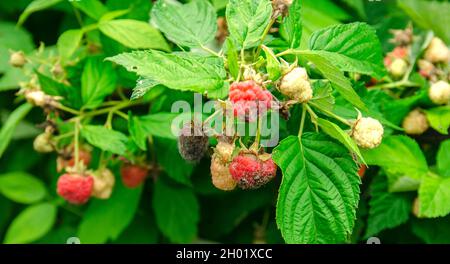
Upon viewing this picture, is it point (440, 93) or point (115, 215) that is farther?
point (115, 215)

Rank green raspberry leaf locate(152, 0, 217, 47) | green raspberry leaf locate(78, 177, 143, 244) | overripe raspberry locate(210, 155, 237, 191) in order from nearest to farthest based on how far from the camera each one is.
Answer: overripe raspberry locate(210, 155, 237, 191) → green raspberry leaf locate(152, 0, 217, 47) → green raspberry leaf locate(78, 177, 143, 244)

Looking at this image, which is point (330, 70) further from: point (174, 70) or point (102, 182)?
point (102, 182)

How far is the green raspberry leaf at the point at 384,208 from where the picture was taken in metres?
1.37

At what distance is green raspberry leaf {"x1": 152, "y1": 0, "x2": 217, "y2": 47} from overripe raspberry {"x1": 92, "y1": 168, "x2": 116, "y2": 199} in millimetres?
359

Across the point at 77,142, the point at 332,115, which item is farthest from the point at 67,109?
the point at 332,115

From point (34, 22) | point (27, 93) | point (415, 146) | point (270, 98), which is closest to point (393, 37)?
point (415, 146)

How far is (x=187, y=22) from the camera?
1.19m

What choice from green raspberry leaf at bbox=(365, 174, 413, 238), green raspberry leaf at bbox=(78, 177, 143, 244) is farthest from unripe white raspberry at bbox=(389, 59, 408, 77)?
green raspberry leaf at bbox=(78, 177, 143, 244)

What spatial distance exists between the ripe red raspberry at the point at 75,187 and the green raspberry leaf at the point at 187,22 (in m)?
0.35

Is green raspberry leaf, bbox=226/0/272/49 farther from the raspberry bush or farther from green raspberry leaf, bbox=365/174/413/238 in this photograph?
green raspberry leaf, bbox=365/174/413/238

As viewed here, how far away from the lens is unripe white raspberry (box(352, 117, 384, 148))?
3.38 ft

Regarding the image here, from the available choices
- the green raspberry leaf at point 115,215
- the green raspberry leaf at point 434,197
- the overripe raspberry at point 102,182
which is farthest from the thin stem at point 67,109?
the green raspberry leaf at point 434,197

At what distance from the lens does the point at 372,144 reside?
1032 mm

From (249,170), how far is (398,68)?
1.92 feet
